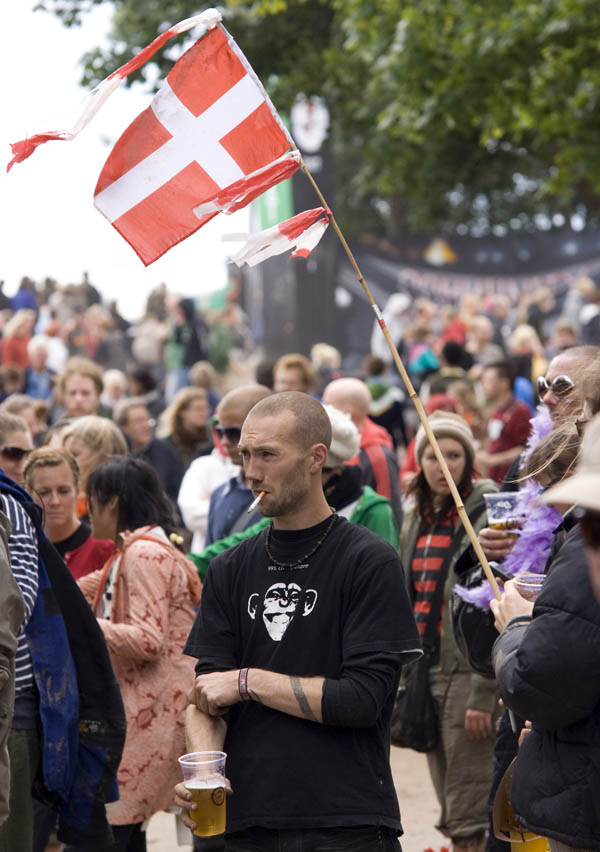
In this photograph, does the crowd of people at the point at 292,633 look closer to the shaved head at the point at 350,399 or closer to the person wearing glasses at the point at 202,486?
the person wearing glasses at the point at 202,486

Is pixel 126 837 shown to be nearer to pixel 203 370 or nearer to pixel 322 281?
pixel 203 370

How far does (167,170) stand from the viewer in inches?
181

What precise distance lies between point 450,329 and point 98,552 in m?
16.4

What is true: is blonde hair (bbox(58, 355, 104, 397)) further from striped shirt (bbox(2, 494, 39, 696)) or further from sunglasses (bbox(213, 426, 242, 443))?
striped shirt (bbox(2, 494, 39, 696))

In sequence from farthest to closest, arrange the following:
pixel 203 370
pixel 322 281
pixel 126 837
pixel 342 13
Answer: pixel 322 281
pixel 342 13
pixel 203 370
pixel 126 837

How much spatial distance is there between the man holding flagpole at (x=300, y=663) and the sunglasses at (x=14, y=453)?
2.86 metres

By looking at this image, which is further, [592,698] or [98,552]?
[98,552]

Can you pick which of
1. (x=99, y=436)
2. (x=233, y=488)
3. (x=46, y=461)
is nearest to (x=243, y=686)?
(x=46, y=461)

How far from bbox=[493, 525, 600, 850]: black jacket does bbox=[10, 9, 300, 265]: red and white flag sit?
1.95m

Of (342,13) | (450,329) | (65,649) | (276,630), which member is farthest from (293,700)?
(450,329)

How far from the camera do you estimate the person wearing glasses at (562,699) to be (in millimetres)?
3057

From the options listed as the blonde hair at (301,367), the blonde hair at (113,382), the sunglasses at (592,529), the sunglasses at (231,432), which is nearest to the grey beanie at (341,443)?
the sunglasses at (231,432)

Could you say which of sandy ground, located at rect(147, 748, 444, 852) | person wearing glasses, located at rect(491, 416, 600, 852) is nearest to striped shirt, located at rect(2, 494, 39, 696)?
person wearing glasses, located at rect(491, 416, 600, 852)

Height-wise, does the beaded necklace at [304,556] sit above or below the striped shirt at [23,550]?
below
